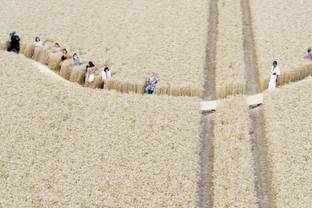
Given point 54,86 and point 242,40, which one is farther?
point 242,40

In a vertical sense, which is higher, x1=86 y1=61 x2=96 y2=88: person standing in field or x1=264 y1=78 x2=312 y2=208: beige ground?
x1=86 y1=61 x2=96 y2=88: person standing in field

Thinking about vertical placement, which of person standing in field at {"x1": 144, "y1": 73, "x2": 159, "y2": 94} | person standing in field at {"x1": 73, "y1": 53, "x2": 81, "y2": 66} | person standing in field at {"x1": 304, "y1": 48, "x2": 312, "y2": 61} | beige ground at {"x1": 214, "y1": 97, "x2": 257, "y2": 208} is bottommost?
beige ground at {"x1": 214, "y1": 97, "x2": 257, "y2": 208}

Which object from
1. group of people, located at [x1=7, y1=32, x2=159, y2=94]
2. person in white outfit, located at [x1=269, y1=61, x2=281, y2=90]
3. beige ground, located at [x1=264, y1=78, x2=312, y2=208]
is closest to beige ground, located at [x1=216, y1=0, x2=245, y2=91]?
person in white outfit, located at [x1=269, y1=61, x2=281, y2=90]

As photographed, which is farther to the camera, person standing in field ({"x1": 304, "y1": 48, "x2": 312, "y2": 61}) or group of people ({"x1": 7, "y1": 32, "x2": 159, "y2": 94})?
person standing in field ({"x1": 304, "y1": 48, "x2": 312, "y2": 61})

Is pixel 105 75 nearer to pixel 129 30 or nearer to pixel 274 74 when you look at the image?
pixel 129 30

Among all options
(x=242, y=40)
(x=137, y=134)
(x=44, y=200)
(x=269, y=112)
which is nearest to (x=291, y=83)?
(x=269, y=112)

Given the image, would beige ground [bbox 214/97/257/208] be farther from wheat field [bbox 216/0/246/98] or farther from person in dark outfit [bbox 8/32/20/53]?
person in dark outfit [bbox 8/32/20/53]

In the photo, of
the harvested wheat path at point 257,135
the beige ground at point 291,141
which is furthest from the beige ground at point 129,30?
the beige ground at point 291,141

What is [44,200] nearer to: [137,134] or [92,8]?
[137,134]
